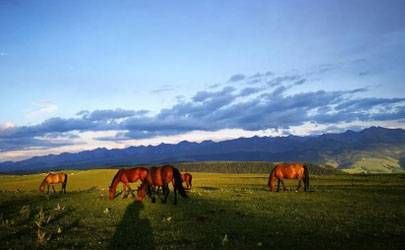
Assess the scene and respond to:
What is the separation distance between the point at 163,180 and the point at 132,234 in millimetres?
13103

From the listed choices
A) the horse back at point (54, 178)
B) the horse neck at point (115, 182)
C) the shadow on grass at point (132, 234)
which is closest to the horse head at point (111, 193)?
the horse neck at point (115, 182)

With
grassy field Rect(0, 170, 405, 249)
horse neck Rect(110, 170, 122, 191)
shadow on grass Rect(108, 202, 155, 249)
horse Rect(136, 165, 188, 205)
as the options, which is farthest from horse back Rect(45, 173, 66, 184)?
shadow on grass Rect(108, 202, 155, 249)

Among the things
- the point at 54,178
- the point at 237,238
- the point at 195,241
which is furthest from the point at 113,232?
the point at 54,178

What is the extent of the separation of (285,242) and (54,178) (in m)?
37.4

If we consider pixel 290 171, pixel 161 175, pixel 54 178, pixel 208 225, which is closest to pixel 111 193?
pixel 161 175

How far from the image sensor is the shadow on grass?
17594mm

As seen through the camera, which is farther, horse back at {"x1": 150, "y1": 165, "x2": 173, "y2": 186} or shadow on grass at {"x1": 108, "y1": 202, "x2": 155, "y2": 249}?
horse back at {"x1": 150, "y1": 165, "x2": 173, "y2": 186}

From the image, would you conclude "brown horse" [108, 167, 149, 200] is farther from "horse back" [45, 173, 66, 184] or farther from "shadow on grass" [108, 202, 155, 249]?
"horse back" [45, 173, 66, 184]

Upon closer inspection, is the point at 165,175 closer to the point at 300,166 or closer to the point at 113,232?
the point at 113,232

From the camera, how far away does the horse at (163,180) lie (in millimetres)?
32812

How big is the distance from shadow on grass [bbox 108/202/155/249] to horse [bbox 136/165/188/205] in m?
5.78

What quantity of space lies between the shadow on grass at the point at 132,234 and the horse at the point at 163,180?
5.78 meters

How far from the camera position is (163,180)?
108 ft

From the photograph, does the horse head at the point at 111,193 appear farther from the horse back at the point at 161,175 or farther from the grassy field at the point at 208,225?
the horse back at the point at 161,175
